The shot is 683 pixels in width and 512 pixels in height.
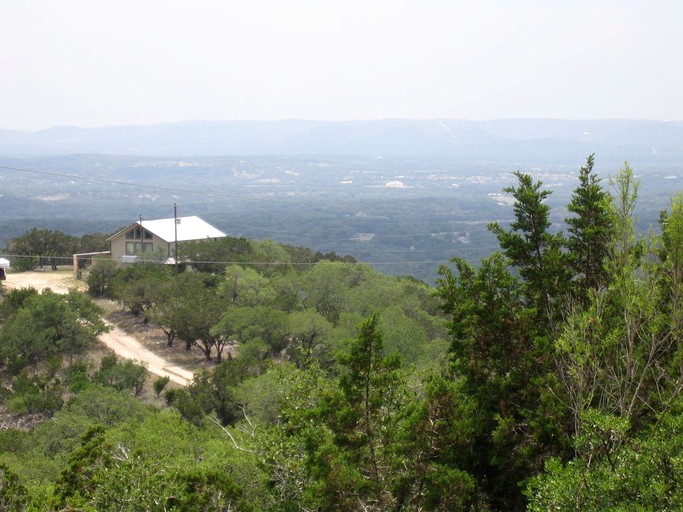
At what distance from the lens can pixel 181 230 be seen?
46.2 m

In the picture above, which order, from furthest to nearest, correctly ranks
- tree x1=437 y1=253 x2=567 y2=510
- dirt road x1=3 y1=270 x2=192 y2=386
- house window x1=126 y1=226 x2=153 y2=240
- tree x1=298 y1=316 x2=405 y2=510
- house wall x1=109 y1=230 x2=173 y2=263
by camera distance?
house window x1=126 y1=226 x2=153 y2=240, house wall x1=109 y1=230 x2=173 y2=263, dirt road x1=3 y1=270 x2=192 y2=386, tree x1=437 y1=253 x2=567 y2=510, tree x1=298 y1=316 x2=405 y2=510

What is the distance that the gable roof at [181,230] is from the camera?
144 ft

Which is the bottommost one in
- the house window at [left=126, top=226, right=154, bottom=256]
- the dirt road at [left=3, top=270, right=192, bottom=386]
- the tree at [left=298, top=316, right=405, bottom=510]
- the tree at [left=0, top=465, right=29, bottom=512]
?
the dirt road at [left=3, top=270, right=192, bottom=386]

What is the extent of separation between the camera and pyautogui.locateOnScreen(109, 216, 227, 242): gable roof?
4378cm

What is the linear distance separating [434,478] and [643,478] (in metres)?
2.55

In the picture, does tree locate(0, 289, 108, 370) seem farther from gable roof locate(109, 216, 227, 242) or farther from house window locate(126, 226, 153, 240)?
gable roof locate(109, 216, 227, 242)

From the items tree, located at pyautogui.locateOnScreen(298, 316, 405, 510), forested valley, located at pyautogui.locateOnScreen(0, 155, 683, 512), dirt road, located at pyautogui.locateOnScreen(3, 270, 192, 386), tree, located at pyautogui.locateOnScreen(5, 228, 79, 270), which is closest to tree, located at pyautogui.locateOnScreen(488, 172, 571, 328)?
forested valley, located at pyautogui.locateOnScreen(0, 155, 683, 512)

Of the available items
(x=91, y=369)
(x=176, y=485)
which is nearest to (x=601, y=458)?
(x=176, y=485)

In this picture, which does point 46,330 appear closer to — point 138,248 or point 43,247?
point 138,248

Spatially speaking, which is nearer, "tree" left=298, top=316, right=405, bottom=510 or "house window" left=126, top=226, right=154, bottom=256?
"tree" left=298, top=316, right=405, bottom=510

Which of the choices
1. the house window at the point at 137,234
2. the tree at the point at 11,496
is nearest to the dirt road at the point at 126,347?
the house window at the point at 137,234

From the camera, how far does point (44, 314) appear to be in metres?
26.8

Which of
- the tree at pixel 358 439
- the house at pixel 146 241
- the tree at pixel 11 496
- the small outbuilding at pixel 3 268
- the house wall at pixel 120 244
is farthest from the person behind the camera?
the house wall at pixel 120 244

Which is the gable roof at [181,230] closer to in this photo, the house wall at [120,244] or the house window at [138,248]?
the house wall at [120,244]
